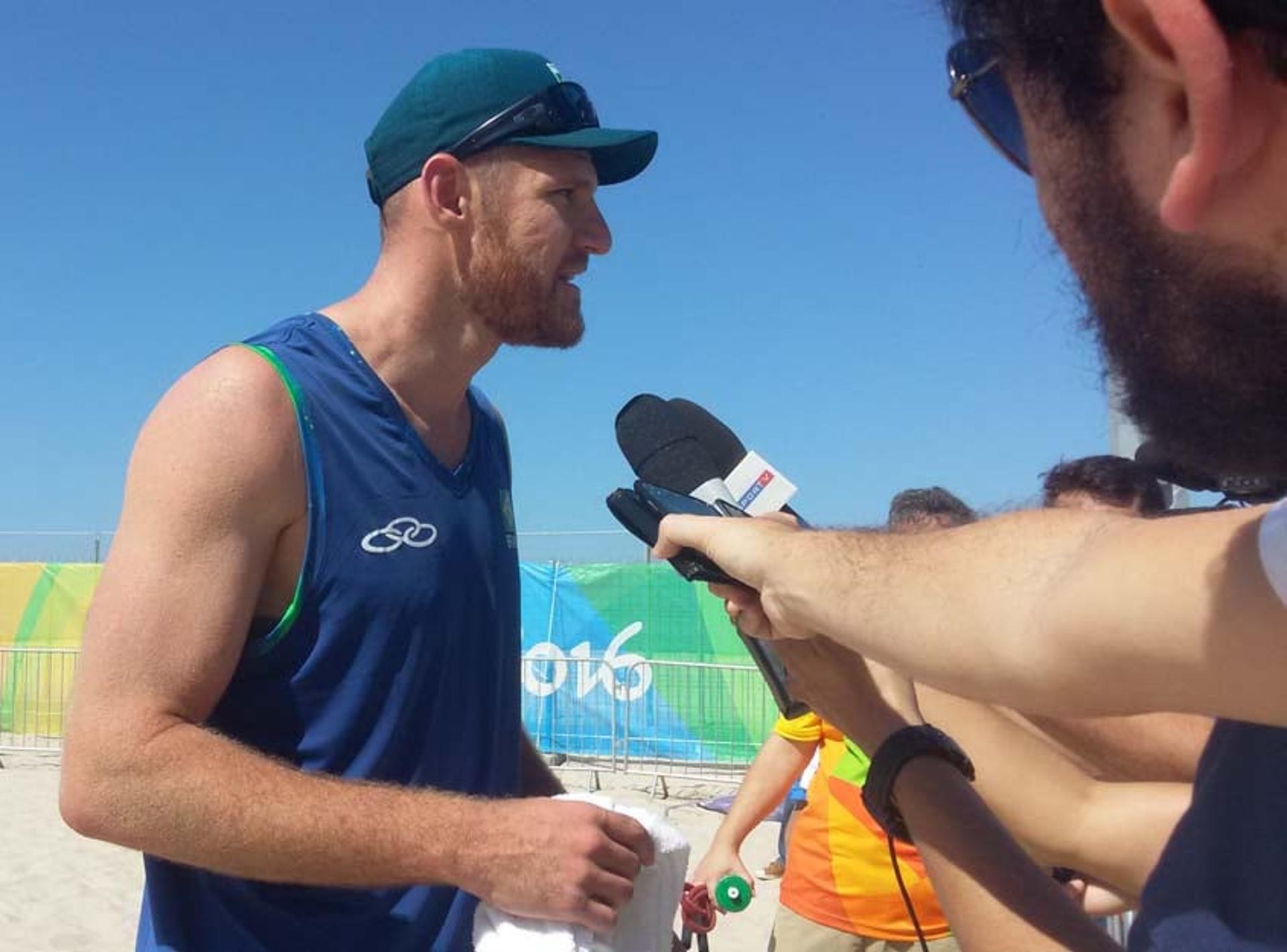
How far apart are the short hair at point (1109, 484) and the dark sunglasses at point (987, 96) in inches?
93.4

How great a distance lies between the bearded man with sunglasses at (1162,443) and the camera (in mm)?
812

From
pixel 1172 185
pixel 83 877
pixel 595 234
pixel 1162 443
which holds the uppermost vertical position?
pixel 595 234

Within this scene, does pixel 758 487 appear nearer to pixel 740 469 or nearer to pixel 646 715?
pixel 740 469

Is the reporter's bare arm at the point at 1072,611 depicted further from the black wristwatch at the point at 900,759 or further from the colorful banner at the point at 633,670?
the colorful banner at the point at 633,670

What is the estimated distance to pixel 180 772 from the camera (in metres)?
1.64

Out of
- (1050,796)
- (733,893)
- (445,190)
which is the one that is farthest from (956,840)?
(733,893)

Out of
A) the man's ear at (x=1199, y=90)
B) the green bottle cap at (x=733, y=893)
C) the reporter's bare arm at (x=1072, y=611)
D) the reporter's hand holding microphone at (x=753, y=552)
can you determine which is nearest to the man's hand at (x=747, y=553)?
the reporter's hand holding microphone at (x=753, y=552)

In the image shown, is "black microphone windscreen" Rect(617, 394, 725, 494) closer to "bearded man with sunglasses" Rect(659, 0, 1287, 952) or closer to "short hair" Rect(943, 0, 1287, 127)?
"bearded man with sunglasses" Rect(659, 0, 1287, 952)

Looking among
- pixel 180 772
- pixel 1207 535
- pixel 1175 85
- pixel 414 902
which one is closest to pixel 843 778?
pixel 414 902

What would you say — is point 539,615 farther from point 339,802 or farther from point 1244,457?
point 1244,457

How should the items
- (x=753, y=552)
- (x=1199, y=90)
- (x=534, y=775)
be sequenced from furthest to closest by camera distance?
1. (x=534, y=775)
2. (x=753, y=552)
3. (x=1199, y=90)

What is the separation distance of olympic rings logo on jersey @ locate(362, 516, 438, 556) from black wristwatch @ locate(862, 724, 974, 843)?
82 centimetres

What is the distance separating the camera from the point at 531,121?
2260mm

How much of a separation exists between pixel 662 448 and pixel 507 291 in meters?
0.46
